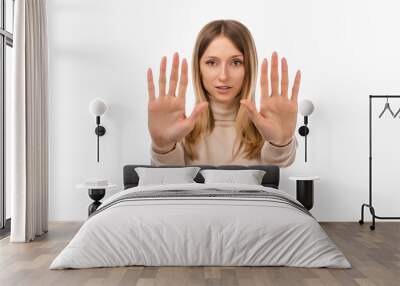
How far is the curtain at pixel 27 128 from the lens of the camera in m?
5.80

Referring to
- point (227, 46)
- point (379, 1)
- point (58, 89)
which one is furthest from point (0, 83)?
point (379, 1)

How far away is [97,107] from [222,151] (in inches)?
66.5

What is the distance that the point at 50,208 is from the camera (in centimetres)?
729

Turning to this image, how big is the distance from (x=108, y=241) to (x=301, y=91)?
370 centimetres

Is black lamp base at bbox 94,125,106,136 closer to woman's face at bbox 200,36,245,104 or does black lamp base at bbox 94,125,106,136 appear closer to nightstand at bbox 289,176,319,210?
woman's face at bbox 200,36,245,104

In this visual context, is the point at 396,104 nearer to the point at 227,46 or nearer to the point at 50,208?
the point at 227,46

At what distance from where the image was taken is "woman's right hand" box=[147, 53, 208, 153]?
7.17m

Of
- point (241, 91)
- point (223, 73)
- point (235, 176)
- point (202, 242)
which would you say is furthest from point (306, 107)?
point (202, 242)

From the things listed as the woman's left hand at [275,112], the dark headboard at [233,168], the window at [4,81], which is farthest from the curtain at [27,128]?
the woman's left hand at [275,112]

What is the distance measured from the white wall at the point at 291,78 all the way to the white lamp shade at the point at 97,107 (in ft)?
0.66

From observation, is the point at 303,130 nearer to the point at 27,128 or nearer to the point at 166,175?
the point at 166,175

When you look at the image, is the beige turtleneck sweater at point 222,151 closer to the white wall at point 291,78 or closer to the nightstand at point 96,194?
the white wall at point 291,78

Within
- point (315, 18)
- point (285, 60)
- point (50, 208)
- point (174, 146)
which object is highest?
point (315, 18)

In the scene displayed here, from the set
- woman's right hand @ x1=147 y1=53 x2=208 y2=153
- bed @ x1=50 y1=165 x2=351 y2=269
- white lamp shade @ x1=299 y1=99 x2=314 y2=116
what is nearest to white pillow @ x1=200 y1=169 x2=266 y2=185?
woman's right hand @ x1=147 y1=53 x2=208 y2=153
